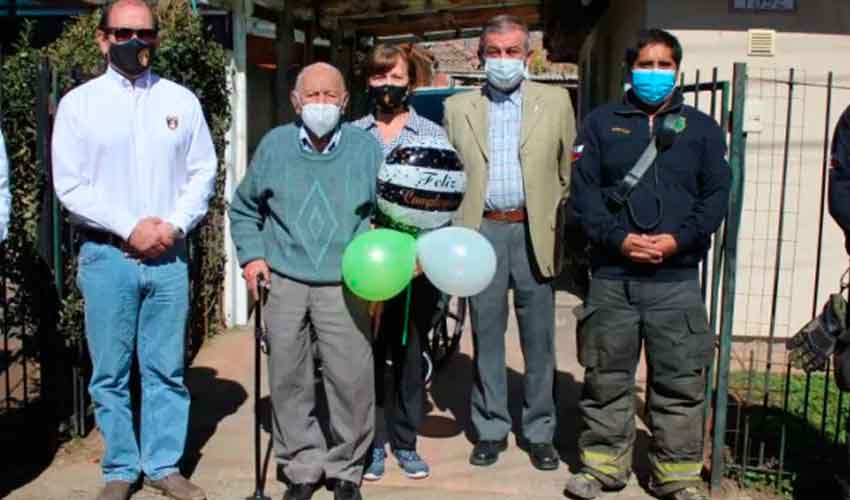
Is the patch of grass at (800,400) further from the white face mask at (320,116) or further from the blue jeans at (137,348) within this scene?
the blue jeans at (137,348)

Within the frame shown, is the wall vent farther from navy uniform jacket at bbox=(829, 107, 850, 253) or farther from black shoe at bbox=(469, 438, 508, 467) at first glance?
black shoe at bbox=(469, 438, 508, 467)

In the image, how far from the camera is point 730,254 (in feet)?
14.2

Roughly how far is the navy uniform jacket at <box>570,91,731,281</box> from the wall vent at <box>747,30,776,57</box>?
3.82 metres

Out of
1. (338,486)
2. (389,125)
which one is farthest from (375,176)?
(338,486)

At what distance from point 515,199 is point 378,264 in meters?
1.01

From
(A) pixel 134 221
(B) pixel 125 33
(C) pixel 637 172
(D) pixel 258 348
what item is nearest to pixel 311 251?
(D) pixel 258 348

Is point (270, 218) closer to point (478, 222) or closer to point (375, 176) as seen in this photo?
point (375, 176)

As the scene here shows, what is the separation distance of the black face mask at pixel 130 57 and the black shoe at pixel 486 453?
2.36m

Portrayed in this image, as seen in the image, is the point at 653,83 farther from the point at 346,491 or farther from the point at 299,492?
the point at 299,492

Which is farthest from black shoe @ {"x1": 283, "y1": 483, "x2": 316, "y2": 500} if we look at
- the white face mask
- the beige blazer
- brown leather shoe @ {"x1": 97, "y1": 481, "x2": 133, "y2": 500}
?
the white face mask

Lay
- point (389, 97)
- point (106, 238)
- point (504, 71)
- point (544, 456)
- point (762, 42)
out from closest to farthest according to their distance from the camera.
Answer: point (106, 238) → point (389, 97) → point (504, 71) → point (544, 456) → point (762, 42)

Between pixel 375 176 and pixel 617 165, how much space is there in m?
1.03

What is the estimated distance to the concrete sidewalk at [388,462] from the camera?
4500 millimetres

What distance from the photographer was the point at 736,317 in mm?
7832
